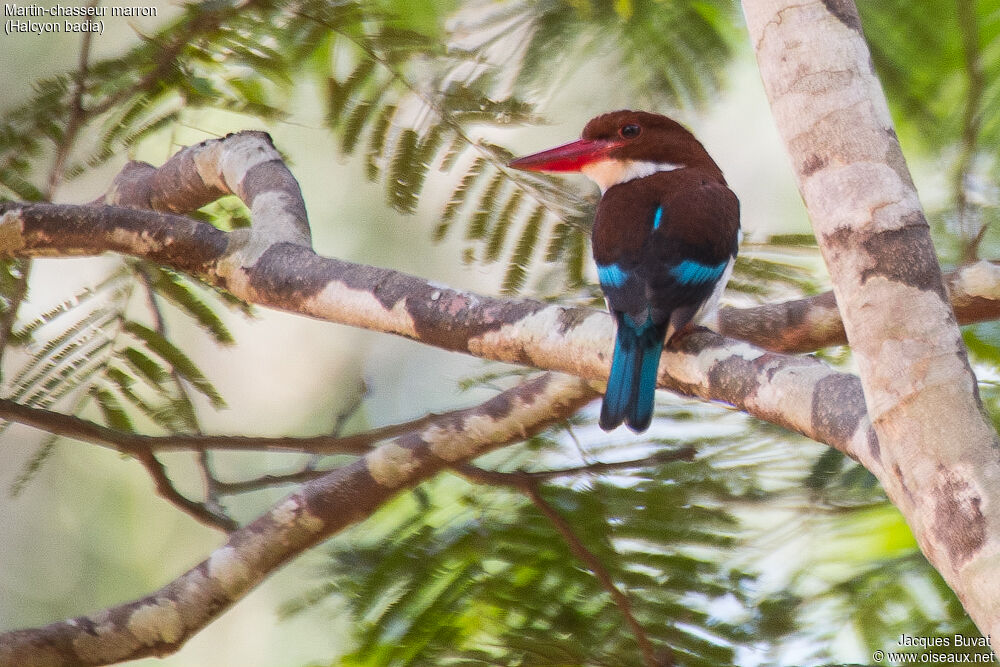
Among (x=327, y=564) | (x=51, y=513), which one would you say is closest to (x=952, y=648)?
(x=327, y=564)

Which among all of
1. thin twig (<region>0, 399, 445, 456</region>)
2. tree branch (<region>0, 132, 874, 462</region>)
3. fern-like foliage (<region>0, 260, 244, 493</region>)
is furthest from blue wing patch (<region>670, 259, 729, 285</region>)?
fern-like foliage (<region>0, 260, 244, 493</region>)

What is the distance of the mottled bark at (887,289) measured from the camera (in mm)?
1313

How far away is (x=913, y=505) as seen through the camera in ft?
4.54

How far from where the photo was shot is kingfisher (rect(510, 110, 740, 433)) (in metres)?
2.23

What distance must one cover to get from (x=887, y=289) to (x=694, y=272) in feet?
3.26

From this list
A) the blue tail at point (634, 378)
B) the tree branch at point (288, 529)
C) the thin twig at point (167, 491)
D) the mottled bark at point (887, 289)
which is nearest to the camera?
the mottled bark at point (887, 289)

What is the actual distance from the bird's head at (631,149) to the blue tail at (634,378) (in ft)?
3.14

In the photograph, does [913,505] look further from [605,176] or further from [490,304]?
[605,176]

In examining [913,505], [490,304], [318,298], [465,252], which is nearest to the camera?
[913,505]

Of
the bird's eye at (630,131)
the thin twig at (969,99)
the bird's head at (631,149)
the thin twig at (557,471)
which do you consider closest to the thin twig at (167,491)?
the thin twig at (557,471)

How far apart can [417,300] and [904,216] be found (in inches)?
41.2

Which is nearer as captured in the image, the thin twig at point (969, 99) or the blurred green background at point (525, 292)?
the blurred green background at point (525, 292)

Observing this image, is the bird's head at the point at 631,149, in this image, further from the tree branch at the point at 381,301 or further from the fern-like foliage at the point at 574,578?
the tree branch at the point at 381,301

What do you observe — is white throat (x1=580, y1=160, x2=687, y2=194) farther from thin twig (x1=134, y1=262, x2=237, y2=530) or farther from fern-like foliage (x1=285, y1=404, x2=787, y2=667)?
thin twig (x1=134, y1=262, x2=237, y2=530)
